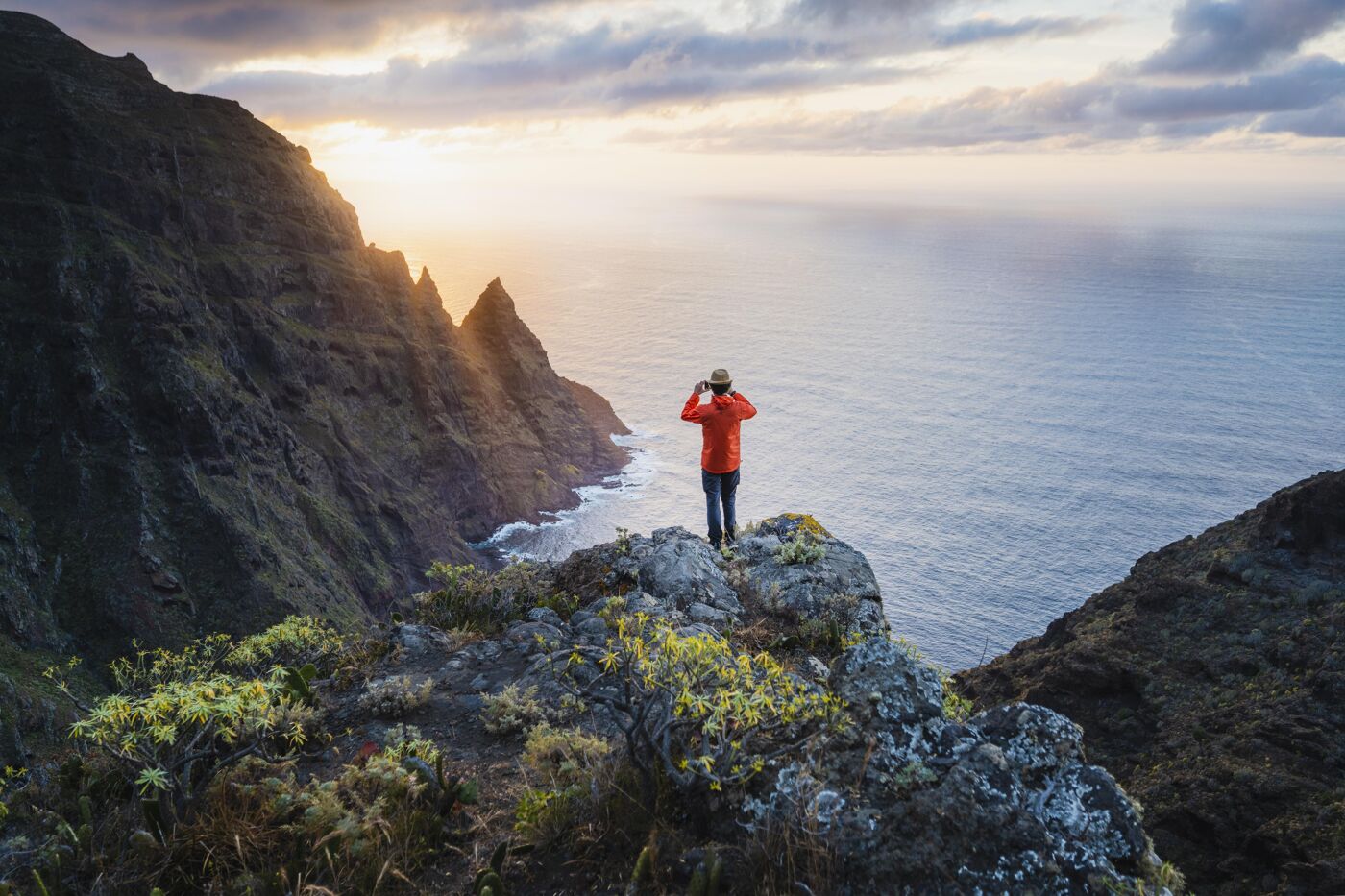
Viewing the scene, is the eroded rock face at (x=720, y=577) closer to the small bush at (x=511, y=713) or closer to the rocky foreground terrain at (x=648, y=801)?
the small bush at (x=511, y=713)

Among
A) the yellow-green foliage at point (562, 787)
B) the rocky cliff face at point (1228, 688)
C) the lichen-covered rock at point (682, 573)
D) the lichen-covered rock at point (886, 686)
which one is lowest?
the rocky cliff face at point (1228, 688)

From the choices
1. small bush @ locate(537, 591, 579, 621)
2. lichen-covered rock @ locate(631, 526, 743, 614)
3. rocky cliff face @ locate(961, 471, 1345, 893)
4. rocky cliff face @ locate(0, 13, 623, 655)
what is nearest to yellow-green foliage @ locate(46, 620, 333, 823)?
small bush @ locate(537, 591, 579, 621)

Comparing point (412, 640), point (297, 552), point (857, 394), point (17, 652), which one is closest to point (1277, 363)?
point (857, 394)

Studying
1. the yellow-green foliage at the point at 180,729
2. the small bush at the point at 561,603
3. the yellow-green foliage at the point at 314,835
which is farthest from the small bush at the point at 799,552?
the yellow-green foliage at the point at 180,729

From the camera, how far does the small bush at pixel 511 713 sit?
9461 millimetres

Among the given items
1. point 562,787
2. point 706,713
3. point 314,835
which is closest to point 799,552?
point 562,787

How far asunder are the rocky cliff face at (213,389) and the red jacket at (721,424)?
66458mm

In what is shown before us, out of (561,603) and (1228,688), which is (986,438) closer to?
(1228,688)

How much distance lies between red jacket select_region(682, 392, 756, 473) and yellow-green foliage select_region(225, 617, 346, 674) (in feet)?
24.2

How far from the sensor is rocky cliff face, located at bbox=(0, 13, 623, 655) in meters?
70.6

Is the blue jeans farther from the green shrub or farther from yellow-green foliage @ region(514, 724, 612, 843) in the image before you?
the green shrub

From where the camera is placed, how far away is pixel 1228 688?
19.9 meters

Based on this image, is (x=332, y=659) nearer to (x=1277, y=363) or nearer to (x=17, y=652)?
(x=17, y=652)

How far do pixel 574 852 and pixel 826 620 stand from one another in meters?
6.88
